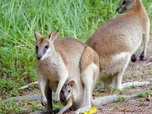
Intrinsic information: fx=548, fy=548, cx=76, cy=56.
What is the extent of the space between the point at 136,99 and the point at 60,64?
117 centimetres

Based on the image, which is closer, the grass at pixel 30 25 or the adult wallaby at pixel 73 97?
the adult wallaby at pixel 73 97

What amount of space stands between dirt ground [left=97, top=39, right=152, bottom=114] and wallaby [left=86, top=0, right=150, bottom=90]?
0.32m

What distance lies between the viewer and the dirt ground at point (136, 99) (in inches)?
250

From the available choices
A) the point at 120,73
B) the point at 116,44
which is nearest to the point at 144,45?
the point at 120,73

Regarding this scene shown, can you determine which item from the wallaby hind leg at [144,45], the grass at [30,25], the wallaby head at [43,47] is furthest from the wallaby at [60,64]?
the wallaby hind leg at [144,45]

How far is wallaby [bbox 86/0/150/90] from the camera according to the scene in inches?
293

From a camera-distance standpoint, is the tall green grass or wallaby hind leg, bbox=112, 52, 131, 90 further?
the tall green grass

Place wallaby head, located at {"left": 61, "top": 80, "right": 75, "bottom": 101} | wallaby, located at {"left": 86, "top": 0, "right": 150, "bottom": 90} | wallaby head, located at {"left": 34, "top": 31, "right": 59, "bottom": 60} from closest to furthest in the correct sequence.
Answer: wallaby head, located at {"left": 34, "top": 31, "right": 59, "bottom": 60}, wallaby head, located at {"left": 61, "top": 80, "right": 75, "bottom": 101}, wallaby, located at {"left": 86, "top": 0, "right": 150, "bottom": 90}

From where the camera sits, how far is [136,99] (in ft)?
22.1

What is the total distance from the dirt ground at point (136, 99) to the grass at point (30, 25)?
122cm

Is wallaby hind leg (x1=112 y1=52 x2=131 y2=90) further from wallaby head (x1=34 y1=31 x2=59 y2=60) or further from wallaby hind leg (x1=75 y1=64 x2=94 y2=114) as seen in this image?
wallaby head (x1=34 y1=31 x2=59 y2=60)

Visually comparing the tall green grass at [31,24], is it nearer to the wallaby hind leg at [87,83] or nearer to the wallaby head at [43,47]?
the wallaby hind leg at [87,83]

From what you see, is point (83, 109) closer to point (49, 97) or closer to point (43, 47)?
point (49, 97)

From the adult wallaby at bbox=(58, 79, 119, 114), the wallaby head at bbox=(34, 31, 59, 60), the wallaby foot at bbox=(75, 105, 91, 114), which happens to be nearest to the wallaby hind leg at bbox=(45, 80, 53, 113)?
the adult wallaby at bbox=(58, 79, 119, 114)
